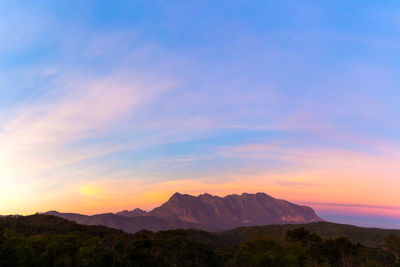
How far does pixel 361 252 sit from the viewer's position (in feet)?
295

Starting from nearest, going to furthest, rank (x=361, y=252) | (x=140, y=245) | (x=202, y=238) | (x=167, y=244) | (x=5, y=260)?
(x=5, y=260), (x=140, y=245), (x=167, y=244), (x=361, y=252), (x=202, y=238)

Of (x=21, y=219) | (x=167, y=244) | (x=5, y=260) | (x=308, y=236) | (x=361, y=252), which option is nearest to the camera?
(x=5, y=260)

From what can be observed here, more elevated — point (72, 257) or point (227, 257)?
point (72, 257)

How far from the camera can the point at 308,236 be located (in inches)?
3932

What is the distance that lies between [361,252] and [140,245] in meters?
63.9

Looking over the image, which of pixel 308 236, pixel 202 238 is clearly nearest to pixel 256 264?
pixel 308 236

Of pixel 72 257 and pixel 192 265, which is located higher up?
pixel 72 257

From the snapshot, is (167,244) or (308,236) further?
(308,236)

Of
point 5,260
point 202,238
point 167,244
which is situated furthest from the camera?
point 202,238

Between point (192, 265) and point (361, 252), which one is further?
point (361, 252)

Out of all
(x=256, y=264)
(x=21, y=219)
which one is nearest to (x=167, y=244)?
(x=256, y=264)

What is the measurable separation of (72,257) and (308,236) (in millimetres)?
74177

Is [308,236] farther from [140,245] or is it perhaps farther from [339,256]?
[140,245]

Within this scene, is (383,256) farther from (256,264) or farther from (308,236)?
(256,264)
